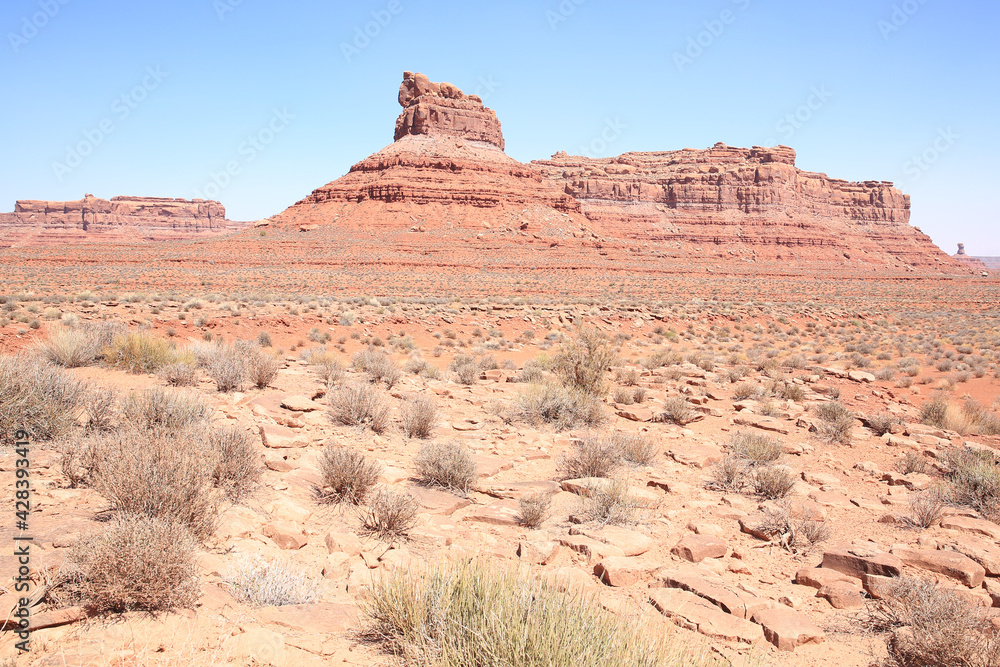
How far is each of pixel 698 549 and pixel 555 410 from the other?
4.32 m

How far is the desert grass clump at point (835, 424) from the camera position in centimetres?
857

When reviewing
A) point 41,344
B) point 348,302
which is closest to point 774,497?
point 41,344

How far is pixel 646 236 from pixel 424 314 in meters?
86.5

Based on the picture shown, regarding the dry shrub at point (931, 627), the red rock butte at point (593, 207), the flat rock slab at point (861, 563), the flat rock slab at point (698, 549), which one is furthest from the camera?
the red rock butte at point (593, 207)

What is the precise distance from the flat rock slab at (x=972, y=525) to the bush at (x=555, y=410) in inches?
175

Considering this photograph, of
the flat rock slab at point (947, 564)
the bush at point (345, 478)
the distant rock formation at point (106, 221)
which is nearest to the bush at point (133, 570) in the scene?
the bush at point (345, 478)

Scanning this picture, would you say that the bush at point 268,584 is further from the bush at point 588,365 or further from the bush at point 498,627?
the bush at point 588,365

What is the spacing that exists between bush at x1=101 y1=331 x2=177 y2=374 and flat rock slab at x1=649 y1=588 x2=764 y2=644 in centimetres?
849

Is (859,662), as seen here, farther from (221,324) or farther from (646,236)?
(646,236)

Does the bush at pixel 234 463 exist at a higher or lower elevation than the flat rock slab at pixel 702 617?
higher

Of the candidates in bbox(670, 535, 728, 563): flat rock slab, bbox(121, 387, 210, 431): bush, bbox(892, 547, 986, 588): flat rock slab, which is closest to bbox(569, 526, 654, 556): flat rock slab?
bbox(670, 535, 728, 563): flat rock slab

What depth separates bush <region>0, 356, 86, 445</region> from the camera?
211 inches

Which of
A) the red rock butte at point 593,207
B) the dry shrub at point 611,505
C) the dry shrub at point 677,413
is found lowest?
the dry shrub at point 611,505

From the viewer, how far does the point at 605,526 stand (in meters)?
5.13
